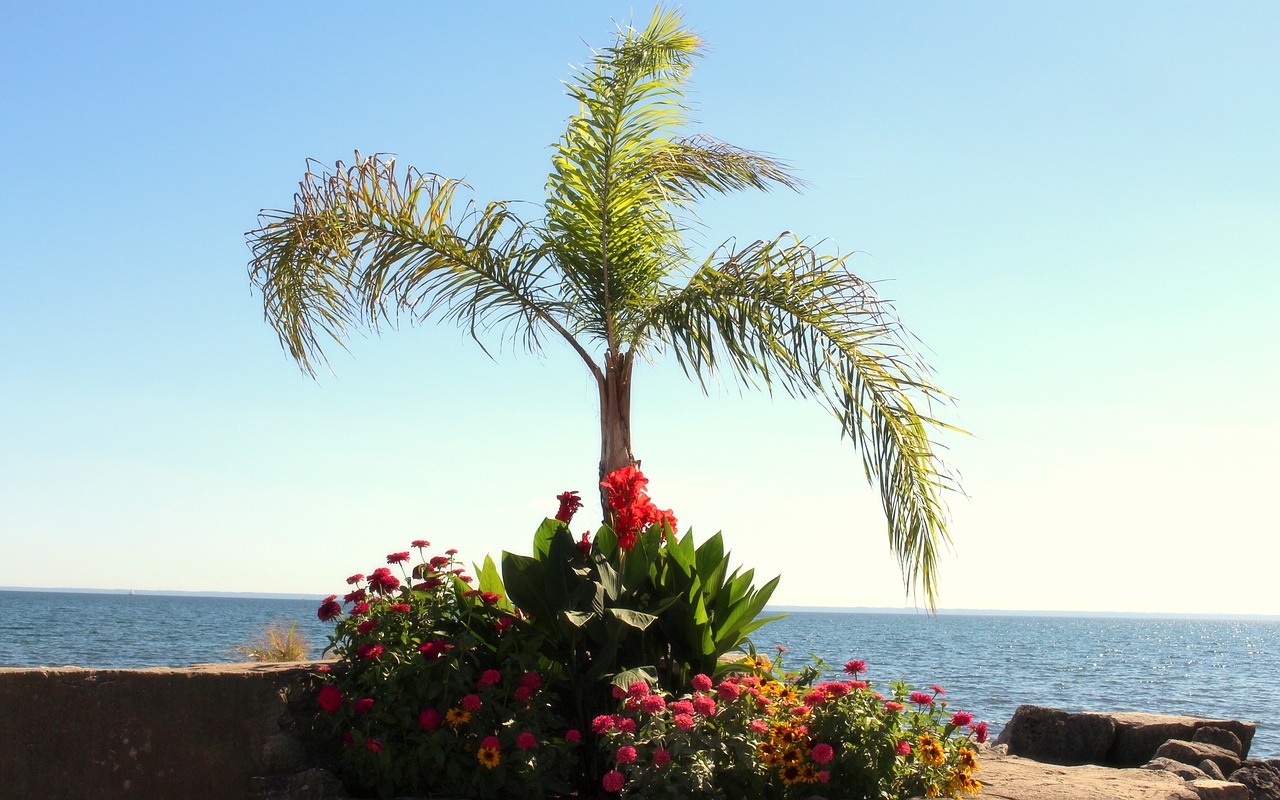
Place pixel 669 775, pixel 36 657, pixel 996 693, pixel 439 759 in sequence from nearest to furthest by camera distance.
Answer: pixel 669 775
pixel 439 759
pixel 996 693
pixel 36 657

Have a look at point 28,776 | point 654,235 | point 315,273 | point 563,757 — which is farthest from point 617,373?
point 28,776

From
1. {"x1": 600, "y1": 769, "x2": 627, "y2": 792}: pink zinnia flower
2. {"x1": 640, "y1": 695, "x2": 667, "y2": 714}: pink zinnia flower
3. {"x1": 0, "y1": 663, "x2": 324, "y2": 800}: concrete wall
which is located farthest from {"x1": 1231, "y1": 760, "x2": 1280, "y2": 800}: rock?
{"x1": 0, "y1": 663, "x2": 324, "y2": 800}: concrete wall

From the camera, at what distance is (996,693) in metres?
25.8

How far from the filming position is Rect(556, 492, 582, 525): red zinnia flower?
17.7ft

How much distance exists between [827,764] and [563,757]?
1184 millimetres

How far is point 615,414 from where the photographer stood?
21.7ft

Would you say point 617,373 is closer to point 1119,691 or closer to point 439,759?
point 439,759

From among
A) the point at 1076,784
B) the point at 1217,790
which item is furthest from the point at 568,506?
the point at 1217,790

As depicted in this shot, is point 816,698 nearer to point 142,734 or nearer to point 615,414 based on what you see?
point 615,414

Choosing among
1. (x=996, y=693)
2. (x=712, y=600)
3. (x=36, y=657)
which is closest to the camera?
(x=712, y=600)

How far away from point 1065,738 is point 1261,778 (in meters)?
1.33

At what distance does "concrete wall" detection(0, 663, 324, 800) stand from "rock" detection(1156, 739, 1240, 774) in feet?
20.4

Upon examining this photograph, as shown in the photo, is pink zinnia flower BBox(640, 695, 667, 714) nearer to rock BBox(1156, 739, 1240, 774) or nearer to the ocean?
rock BBox(1156, 739, 1240, 774)

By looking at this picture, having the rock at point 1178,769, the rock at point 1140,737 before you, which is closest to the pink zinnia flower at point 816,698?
the rock at point 1178,769
